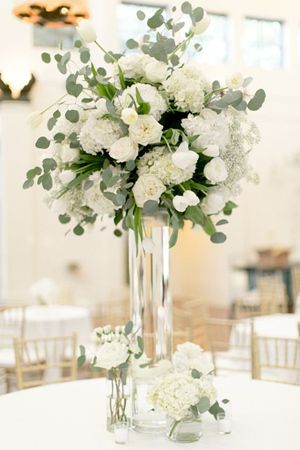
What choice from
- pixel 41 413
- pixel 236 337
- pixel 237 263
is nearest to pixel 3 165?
pixel 237 263

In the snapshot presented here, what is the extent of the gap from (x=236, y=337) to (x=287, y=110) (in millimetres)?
6933

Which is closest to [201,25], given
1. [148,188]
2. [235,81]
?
[235,81]

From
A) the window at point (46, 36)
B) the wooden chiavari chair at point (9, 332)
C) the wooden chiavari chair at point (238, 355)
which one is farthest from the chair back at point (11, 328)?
the window at point (46, 36)

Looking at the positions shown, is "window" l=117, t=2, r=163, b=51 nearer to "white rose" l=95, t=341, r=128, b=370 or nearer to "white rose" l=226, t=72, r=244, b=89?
"white rose" l=226, t=72, r=244, b=89

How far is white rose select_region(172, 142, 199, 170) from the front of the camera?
255 centimetres

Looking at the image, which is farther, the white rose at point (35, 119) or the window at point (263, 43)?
the window at point (263, 43)

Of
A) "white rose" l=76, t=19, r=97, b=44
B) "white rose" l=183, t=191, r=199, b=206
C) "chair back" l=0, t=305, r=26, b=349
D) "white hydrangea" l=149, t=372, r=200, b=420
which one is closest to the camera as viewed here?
"white hydrangea" l=149, t=372, r=200, b=420

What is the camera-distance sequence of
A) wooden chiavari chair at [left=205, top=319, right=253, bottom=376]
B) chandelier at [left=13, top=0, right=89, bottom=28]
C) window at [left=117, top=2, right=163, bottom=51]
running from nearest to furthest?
chandelier at [left=13, top=0, right=89, bottom=28]
wooden chiavari chair at [left=205, top=319, right=253, bottom=376]
window at [left=117, top=2, right=163, bottom=51]

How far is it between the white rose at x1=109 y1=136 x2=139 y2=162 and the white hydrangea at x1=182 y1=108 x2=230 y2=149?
20 centimetres

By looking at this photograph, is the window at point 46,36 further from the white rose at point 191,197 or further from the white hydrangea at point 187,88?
the white rose at point 191,197

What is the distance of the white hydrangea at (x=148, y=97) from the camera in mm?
2609

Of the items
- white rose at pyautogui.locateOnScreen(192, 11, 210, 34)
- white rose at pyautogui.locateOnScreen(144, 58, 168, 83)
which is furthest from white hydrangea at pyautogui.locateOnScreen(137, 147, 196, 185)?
white rose at pyautogui.locateOnScreen(192, 11, 210, 34)

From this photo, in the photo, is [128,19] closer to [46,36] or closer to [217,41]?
[46,36]

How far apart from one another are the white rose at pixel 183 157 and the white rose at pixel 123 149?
0.15 meters
